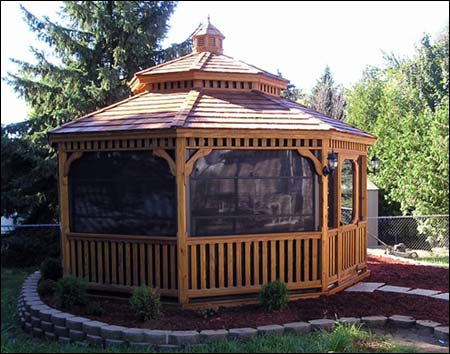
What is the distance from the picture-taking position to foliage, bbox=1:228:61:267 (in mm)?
11281

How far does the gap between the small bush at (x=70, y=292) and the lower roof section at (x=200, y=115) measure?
214 cm

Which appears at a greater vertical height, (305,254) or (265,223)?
(265,223)

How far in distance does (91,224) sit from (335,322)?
3.87 metres

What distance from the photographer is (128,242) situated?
6.95 meters

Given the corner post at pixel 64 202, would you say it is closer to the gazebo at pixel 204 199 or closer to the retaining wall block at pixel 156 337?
the gazebo at pixel 204 199

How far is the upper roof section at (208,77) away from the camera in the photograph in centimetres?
788

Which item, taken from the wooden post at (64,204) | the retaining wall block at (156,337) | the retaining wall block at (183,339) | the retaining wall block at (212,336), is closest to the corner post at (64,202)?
the wooden post at (64,204)

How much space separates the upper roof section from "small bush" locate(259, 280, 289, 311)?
134 inches

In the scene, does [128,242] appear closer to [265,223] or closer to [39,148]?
[265,223]

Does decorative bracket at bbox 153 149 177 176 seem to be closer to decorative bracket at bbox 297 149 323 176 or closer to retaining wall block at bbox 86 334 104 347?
decorative bracket at bbox 297 149 323 176

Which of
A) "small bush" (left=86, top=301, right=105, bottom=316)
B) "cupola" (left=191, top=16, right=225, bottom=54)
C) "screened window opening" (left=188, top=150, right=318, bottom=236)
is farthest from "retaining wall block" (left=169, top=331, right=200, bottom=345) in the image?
"cupola" (left=191, top=16, right=225, bottom=54)

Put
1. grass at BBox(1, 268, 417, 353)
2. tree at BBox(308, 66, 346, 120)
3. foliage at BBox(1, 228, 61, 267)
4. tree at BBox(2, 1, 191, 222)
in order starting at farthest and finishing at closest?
tree at BBox(308, 66, 346, 120)
tree at BBox(2, 1, 191, 222)
foliage at BBox(1, 228, 61, 267)
grass at BBox(1, 268, 417, 353)

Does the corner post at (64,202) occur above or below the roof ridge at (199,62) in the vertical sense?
below

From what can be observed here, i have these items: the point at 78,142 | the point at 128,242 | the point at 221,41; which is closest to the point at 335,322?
the point at 128,242
